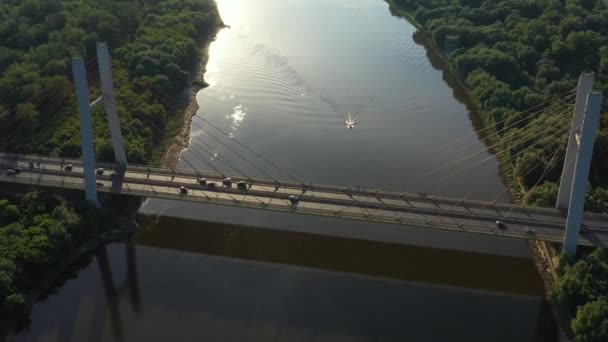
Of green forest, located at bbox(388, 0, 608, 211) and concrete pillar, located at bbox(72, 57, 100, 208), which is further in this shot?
green forest, located at bbox(388, 0, 608, 211)

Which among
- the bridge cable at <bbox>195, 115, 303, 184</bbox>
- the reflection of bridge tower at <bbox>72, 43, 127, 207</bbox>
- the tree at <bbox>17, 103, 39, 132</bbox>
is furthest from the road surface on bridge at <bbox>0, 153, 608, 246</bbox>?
the tree at <bbox>17, 103, 39, 132</bbox>

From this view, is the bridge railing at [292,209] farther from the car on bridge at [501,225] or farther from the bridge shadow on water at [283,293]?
the bridge shadow on water at [283,293]

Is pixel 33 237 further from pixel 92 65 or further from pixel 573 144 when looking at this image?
pixel 573 144

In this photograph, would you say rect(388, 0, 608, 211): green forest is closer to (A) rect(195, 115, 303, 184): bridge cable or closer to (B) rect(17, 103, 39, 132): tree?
(A) rect(195, 115, 303, 184): bridge cable

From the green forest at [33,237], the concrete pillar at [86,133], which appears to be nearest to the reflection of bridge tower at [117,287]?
the green forest at [33,237]

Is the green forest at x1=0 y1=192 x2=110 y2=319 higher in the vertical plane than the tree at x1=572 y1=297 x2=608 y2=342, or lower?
lower

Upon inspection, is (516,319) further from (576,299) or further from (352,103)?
(352,103)

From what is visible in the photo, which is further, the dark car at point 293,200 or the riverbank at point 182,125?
the riverbank at point 182,125
